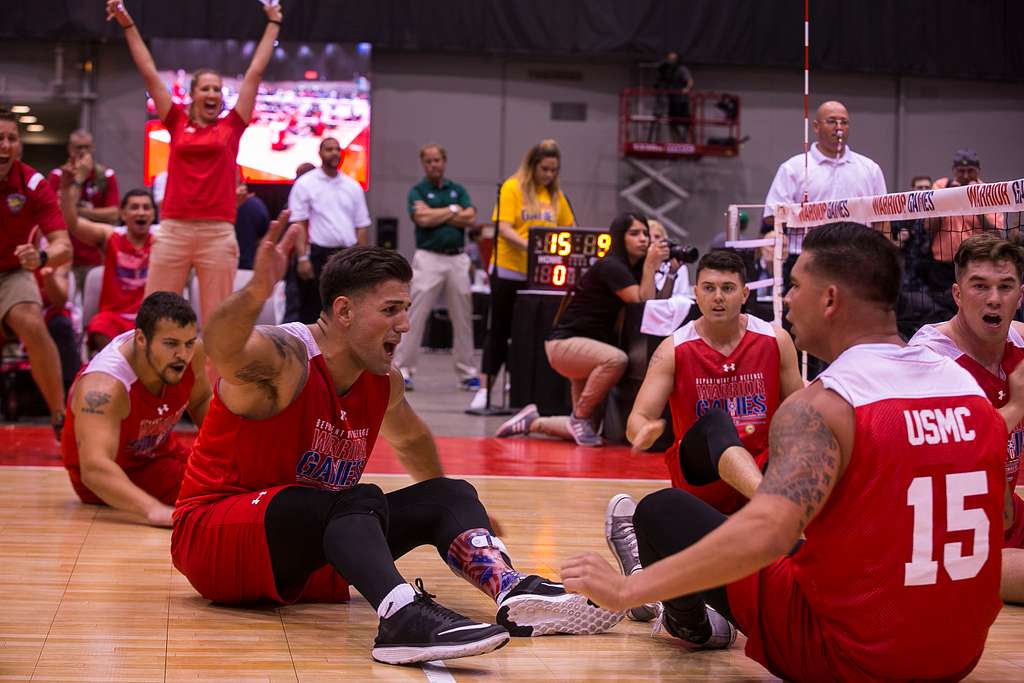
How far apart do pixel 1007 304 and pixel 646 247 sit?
13.9 feet

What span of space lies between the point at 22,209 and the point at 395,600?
4888 millimetres

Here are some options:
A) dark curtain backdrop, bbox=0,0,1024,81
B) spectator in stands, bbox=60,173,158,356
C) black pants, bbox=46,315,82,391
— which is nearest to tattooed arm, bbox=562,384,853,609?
spectator in stands, bbox=60,173,158,356

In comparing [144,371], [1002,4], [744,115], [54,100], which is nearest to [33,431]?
[144,371]

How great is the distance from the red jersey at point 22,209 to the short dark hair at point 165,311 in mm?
2317

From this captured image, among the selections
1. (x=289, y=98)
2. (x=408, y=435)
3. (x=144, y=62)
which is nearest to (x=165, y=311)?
(x=408, y=435)

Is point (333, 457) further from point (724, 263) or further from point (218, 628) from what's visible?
point (724, 263)

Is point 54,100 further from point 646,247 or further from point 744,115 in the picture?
point 646,247

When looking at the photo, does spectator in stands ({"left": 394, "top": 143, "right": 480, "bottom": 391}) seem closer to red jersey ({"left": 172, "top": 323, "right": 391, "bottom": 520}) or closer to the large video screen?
the large video screen

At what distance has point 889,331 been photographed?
2.55m

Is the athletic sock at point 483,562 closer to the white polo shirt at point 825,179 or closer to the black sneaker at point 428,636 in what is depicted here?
the black sneaker at point 428,636

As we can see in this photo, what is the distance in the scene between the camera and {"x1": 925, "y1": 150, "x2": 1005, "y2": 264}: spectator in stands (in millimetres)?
6793

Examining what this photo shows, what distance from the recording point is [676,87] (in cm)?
1850

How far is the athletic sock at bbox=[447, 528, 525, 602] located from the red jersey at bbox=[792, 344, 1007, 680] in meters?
1.12

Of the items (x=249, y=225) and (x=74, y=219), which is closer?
(x=74, y=219)
